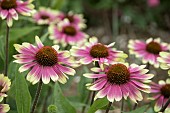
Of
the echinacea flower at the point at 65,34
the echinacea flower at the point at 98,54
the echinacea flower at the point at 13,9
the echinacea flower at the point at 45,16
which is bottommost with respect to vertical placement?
the echinacea flower at the point at 98,54

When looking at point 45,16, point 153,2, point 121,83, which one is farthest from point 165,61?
point 153,2

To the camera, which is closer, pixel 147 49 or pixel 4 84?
pixel 4 84

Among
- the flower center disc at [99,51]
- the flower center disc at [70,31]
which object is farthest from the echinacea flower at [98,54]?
the flower center disc at [70,31]

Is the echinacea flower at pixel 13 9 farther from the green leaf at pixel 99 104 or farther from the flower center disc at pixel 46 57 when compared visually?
the green leaf at pixel 99 104

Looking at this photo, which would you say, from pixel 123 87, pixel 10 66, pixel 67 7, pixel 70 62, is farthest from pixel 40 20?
pixel 67 7

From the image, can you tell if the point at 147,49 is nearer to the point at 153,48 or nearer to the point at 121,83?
the point at 153,48

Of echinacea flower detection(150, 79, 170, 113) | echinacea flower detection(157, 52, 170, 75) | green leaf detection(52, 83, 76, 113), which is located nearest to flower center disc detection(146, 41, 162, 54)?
echinacea flower detection(150, 79, 170, 113)
